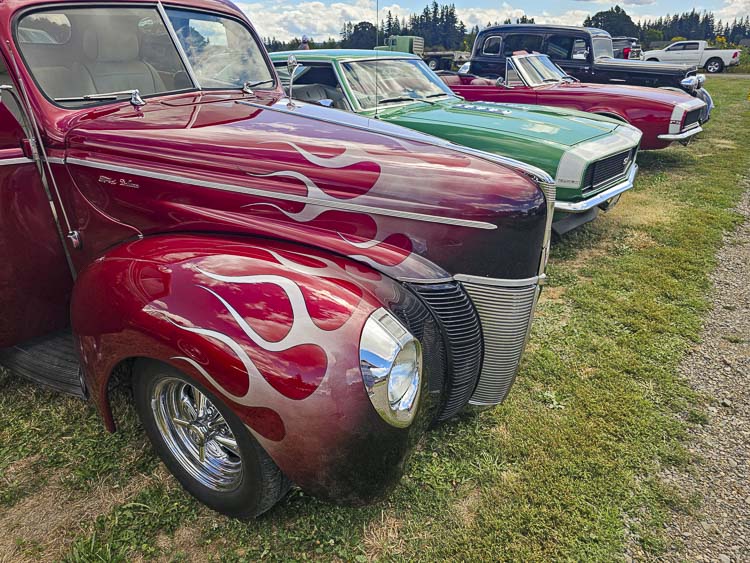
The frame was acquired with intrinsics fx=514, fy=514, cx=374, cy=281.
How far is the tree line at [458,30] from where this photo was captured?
3199 millimetres

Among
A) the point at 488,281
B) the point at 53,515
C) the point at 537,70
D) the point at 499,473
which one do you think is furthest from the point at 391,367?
the point at 537,70

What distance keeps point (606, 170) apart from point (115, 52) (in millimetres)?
4467

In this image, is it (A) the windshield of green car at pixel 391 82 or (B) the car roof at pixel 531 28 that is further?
(B) the car roof at pixel 531 28

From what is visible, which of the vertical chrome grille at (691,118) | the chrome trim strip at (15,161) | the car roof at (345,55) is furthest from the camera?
the vertical chrome grille at (691,118)

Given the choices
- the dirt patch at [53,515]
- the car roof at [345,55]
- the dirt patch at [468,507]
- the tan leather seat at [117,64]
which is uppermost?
the tan leather seat at [117,64]

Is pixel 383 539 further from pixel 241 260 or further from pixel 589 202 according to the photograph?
pixel 589 202

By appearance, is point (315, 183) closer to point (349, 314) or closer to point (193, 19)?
point (349, 314)

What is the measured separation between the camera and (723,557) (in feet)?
7.03

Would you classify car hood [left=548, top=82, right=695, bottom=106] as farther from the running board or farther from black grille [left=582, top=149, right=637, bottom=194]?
the running board

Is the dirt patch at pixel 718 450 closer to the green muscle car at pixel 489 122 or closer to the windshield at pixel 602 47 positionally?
the green muscle car at pixel 489 122

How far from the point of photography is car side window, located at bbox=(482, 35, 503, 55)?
9.59m

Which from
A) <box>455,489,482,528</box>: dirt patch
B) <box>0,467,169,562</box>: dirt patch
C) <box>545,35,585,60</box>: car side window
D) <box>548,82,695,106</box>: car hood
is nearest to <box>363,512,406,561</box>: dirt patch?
<box>455,489,482,528</box>: dirt patch

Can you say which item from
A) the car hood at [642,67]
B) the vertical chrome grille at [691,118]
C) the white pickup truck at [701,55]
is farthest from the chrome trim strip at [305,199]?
the white pickup truck at [701,55]

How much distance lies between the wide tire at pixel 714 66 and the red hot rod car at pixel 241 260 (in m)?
32.7
